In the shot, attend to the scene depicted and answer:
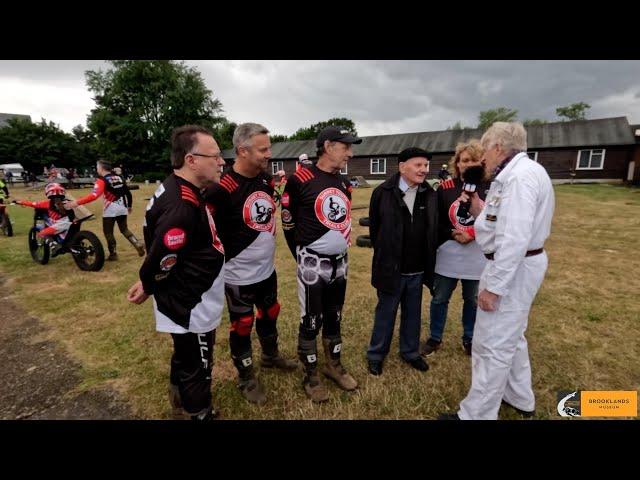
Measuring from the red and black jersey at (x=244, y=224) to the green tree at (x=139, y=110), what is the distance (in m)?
44.3

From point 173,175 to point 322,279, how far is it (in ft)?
5.14

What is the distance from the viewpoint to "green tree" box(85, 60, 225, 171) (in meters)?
41.0

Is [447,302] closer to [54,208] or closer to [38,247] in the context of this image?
[54,208]

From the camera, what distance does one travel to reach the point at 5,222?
10875 mm

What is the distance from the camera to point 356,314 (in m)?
4.89

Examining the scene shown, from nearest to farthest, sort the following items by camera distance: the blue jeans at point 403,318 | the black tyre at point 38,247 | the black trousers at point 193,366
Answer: the black trousers at point 193,366 < the blue jeans at point 403,318 < the black tyre at point 38,247

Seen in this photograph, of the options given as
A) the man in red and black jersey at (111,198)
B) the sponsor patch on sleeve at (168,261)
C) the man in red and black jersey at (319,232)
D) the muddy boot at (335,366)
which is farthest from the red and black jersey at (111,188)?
the muddy boot at (335,366)

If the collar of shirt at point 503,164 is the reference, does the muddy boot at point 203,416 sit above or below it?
below

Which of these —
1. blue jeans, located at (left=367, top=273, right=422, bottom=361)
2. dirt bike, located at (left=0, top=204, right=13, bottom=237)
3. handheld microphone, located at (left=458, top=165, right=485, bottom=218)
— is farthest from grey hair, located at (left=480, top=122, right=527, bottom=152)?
dirt bike, located at (left=0, top=204, right=13, bottom=237)

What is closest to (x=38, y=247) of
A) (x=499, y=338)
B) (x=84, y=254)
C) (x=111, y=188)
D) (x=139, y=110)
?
(x=84, y=254)

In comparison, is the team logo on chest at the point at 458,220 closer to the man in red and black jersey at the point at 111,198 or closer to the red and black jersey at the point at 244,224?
the red and black jersey at the point at 244,224

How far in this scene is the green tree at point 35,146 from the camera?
4447cm
